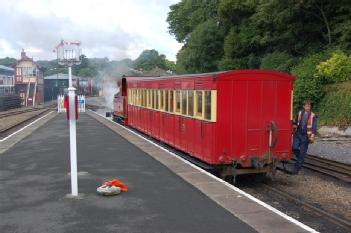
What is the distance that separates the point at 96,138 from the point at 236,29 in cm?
2591

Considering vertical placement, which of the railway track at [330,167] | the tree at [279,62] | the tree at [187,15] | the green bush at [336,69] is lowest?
the railway track at [330,167]

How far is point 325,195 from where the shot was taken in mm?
11094

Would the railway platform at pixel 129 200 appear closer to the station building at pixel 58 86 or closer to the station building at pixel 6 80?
the station building at pixel 58 86

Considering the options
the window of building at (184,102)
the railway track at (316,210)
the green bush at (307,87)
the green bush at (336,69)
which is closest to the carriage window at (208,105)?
the window of building at (184,102)

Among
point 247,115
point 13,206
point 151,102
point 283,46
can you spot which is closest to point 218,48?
point 283,46

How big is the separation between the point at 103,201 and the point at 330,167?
25.5 feet

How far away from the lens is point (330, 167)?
1353 cm

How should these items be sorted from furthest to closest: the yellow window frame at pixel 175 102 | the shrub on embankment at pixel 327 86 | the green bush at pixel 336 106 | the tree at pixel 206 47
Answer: the tree at pixel 206 47
the shrub on embankment at pixel 327 86
the green bush at pixel 336 106
the yellow window frame at pixel 175 102

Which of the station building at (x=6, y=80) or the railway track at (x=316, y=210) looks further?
the station building at (x=6, y=80)

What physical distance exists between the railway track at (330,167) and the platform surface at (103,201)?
4697 millimetres

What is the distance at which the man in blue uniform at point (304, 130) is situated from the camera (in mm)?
12633

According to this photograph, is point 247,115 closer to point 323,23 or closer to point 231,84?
point 231,84

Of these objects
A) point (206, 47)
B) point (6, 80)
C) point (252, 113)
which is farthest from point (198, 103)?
point (6, 80)

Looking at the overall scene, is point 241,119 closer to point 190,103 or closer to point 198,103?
point 198,103
